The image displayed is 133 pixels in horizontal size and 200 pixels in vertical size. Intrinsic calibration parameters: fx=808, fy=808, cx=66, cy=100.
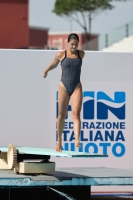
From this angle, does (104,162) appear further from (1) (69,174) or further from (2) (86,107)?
(1) (69,174)

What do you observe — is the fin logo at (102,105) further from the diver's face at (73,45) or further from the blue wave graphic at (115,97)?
the diver's face at (73,45)

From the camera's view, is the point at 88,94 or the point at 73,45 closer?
the point at 73,45

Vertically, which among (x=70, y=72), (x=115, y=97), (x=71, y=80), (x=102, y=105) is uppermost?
(x=70, y=72)

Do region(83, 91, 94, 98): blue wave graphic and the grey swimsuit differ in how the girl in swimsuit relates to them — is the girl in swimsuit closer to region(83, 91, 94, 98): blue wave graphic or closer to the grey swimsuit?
the grey swimsuit

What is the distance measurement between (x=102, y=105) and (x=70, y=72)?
10.3 ft

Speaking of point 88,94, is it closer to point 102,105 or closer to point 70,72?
point 102,105

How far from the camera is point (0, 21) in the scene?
1587 inches

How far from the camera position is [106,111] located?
13797mm

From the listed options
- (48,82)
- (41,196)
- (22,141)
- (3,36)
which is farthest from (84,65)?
(3,36)

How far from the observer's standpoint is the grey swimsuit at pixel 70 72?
35.1 feet

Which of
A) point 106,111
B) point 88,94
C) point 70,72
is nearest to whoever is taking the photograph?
point 70,72

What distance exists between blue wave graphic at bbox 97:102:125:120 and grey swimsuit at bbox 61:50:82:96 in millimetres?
2999

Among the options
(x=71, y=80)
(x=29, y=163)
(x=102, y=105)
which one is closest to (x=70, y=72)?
(x=71, y=80)

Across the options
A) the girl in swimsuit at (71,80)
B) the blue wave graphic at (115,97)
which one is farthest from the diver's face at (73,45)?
the blue wave graphic at (115,97)
